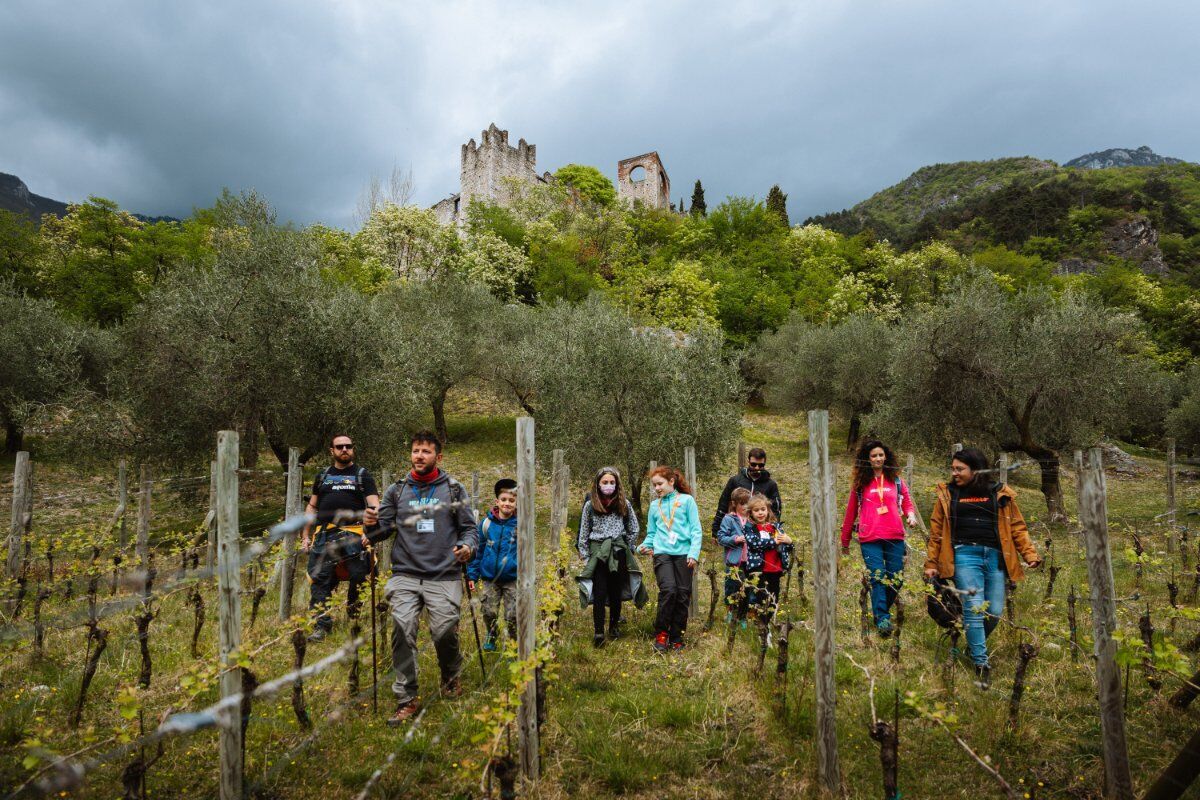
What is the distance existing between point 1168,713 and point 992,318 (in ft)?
47.7

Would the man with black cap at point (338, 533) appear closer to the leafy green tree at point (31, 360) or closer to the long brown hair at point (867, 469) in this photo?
the long brown hair at point (867, 469)

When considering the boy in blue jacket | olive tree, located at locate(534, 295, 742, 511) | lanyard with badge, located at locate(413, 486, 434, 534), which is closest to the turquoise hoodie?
the boy in blue jacket

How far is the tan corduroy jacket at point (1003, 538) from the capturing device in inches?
208

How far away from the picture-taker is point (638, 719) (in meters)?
4.91

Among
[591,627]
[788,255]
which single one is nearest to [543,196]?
[788,255]

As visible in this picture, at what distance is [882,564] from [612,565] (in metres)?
3.23

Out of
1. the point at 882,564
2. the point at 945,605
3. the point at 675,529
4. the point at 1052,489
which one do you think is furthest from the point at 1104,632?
the point at 1052,489

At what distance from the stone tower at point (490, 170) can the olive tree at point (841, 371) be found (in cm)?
4480

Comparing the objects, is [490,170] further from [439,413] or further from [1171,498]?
[1171,498]

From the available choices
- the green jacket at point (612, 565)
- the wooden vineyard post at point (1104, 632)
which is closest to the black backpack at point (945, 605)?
the wooden vineyard post at point (1104, 632)

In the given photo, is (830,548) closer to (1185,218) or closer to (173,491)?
(173,491)

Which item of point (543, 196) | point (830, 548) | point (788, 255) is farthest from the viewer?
point (543, 196)

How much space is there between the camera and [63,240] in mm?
35969

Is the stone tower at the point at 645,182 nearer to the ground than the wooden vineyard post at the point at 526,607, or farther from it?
farther from it
